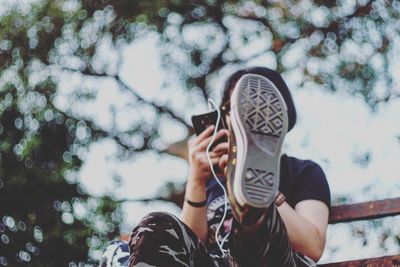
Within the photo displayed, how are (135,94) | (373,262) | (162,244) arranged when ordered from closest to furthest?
(162,244)
(373,262)
(135,94)

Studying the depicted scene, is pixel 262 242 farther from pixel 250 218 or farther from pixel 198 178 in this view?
pixel 198 178

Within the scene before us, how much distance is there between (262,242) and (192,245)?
0.18 metres

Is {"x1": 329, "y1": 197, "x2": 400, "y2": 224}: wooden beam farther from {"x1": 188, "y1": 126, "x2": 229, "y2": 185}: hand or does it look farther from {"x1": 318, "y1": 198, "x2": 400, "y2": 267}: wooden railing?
{"x1": 188, "y1": 126, "x2": 229, "y2": 185}: hand

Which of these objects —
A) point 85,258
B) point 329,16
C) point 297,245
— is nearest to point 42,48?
point 85,258

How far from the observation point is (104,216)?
4.33 metres

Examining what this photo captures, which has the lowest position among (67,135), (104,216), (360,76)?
(104,216)

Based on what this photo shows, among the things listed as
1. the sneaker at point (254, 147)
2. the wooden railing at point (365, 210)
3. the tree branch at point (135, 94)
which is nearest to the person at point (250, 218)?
the sneaker at point (254, 147)

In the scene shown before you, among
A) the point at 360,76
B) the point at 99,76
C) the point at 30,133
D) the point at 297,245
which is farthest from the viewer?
the point at 99,76

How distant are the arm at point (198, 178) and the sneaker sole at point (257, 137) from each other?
1.45ft

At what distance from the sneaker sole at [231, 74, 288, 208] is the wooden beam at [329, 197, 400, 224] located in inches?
33.0

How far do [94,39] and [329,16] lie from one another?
64.5 inches

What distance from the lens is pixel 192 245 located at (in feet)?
4.28

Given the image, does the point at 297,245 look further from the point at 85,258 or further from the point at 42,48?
the point at 42,48

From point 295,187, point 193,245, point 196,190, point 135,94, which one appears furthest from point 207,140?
point 135,94
